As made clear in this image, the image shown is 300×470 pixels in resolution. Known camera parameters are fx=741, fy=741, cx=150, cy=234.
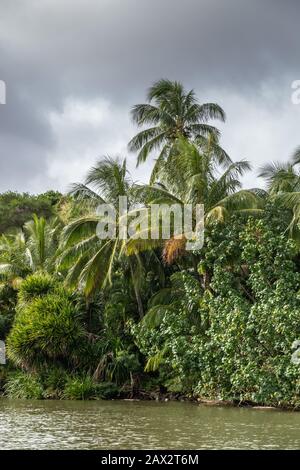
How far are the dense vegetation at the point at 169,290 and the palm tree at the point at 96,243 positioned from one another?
0.15 feet

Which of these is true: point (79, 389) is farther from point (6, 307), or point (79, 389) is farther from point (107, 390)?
point (6, 307)

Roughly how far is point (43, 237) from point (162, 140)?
6411 mm

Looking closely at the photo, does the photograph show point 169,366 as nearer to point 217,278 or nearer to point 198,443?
point 217,278

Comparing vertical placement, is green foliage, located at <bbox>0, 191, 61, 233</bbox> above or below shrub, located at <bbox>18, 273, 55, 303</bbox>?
above

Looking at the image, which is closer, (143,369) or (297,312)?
(297,312)

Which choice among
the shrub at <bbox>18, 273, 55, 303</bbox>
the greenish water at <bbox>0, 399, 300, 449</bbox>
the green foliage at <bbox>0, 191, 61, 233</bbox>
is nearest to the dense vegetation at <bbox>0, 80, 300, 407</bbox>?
the shrub at <bbox>18, 273, 55, 303</bbox>

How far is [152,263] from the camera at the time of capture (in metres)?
25.6

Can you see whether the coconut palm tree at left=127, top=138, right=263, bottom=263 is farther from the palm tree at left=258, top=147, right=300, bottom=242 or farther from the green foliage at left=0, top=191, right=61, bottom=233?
the green foliage at left=0, top=191, right=61, bottom=233

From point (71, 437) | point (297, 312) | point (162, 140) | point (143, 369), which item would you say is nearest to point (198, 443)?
point (71, 437)

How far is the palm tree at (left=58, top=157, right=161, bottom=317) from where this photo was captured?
24.8 metres

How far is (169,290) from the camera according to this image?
24344 mm

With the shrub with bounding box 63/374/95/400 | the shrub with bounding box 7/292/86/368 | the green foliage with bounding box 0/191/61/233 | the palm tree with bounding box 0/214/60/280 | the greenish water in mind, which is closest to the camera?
the greenish water

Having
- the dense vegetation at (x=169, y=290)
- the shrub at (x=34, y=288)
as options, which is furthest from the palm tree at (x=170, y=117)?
the shrub at (x=34, y=288)

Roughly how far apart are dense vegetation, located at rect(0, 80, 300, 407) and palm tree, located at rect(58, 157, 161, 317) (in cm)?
4
